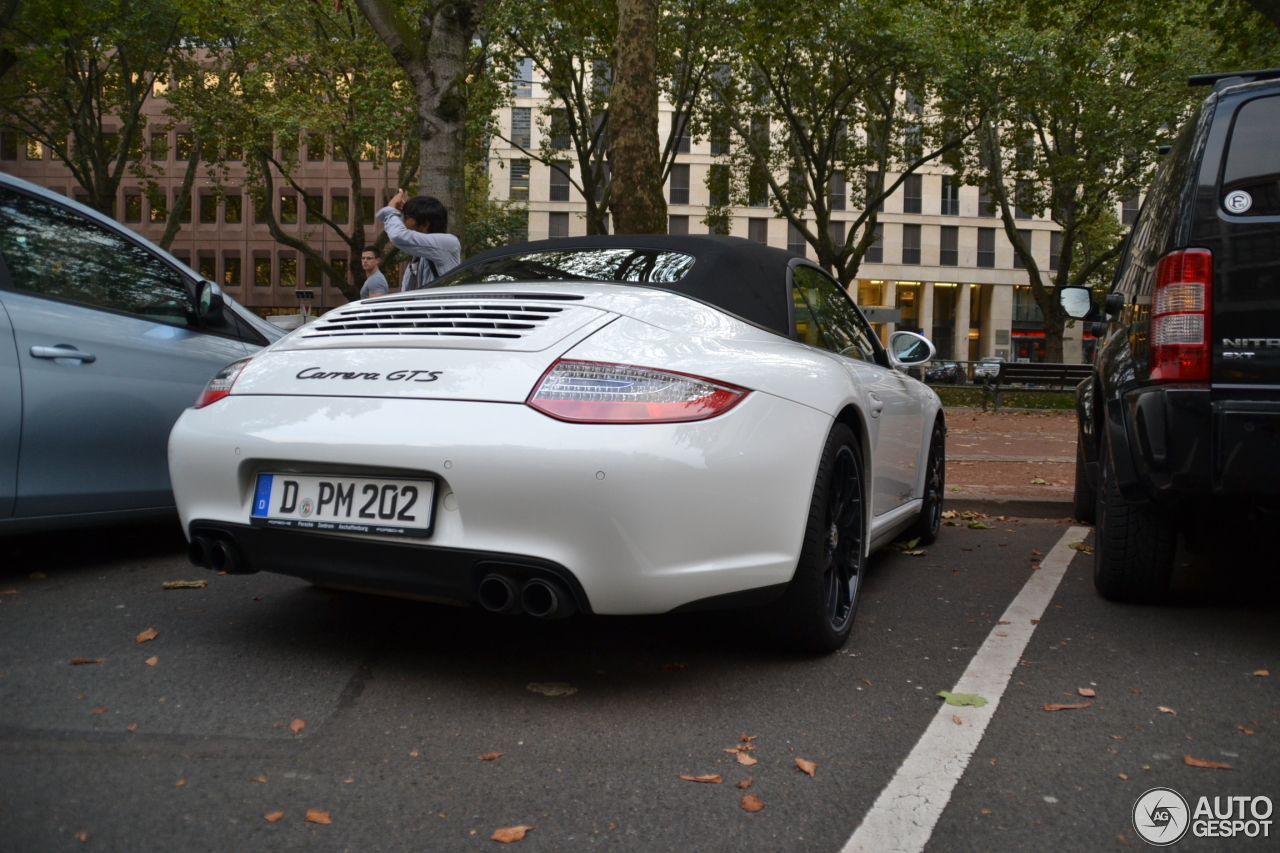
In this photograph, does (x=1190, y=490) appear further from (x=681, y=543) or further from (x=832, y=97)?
(x=832, y=97)

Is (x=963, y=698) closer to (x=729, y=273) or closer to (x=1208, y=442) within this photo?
→ (x=1208, y=442)

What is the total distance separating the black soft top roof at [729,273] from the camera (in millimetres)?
3621

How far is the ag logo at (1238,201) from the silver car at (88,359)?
3.88m

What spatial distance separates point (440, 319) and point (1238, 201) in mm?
2455

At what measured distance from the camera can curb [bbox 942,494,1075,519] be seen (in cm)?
695

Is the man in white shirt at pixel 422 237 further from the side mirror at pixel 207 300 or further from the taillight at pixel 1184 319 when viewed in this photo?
the taillight at pixel 1184 319

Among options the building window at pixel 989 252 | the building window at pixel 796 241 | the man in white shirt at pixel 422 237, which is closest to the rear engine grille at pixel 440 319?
the man in white shirt at pixel 422 237

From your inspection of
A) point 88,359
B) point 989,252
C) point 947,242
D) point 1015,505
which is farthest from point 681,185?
point 88,359

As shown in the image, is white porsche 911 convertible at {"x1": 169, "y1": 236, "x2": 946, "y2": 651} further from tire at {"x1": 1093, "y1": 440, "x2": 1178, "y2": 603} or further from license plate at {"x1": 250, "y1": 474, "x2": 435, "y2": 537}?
tire at {"x1": 1093, "y1": 440, "x2": 1178, "y2": 603}

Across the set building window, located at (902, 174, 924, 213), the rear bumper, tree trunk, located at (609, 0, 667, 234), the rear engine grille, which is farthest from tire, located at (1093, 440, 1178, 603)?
building window, located at (902, 174, 924, 213)

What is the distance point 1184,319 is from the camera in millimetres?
3428

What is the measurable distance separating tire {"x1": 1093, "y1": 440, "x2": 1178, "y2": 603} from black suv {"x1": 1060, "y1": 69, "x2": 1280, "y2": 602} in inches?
5.2

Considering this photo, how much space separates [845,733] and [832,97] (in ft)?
86.2

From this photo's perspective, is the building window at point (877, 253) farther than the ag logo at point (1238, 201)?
Yes
